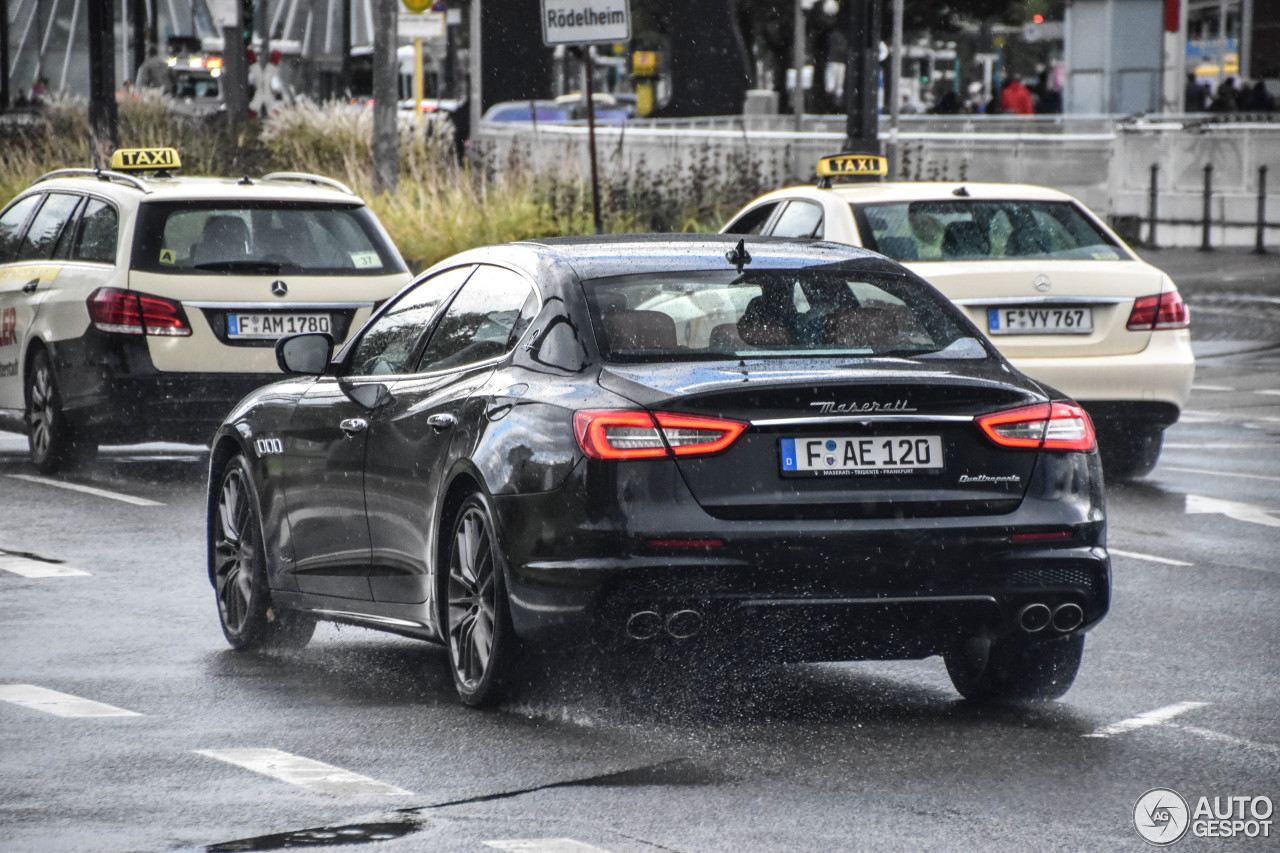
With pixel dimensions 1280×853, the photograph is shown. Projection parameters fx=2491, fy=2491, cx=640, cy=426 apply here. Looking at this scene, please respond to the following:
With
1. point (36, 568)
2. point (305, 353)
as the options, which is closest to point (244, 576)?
point (305, 353)

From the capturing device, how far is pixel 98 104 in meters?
26.9

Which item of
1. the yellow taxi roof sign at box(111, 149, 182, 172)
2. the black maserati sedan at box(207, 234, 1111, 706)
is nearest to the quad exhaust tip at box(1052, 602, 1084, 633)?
the black maserati sedan at box(207, 234, 1111, 706)

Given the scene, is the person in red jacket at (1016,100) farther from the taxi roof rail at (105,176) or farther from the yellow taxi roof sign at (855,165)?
the taxi roof rail at (105,176)

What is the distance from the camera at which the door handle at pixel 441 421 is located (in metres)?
6.96

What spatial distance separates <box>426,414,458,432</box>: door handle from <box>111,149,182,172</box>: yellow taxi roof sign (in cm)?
902

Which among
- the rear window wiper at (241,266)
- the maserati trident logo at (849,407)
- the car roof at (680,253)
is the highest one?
the car roof at (680,253)

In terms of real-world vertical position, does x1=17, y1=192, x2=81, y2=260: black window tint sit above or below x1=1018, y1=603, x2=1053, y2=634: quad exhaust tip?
above

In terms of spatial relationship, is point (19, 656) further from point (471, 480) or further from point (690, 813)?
point (690, 813)

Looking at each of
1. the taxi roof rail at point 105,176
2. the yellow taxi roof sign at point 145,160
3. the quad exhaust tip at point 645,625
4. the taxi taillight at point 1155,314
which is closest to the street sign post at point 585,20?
the yellow taxi roof sign at point 145,160

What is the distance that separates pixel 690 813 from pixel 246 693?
85.8 inches

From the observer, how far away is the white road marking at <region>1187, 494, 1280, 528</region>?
11406mm

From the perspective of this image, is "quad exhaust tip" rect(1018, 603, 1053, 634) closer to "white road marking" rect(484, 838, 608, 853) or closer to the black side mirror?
"white road marking" rect(484, 838, 608, 853)

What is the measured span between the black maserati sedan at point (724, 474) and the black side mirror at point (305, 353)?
410 millimetres
